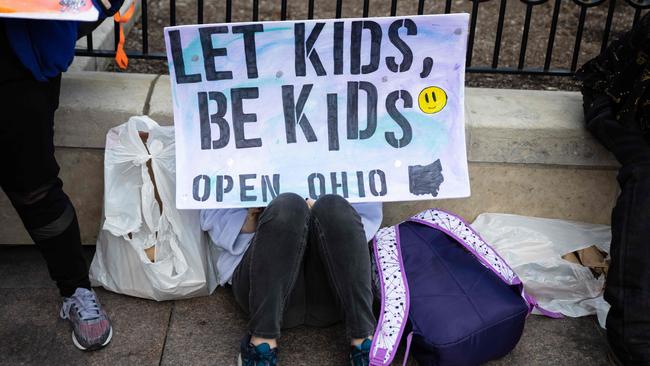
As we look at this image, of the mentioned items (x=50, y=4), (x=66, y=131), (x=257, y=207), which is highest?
(x=50, y=4)

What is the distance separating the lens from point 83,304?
3174mm

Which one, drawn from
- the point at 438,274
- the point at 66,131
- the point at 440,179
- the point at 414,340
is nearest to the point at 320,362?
the point at 414,340

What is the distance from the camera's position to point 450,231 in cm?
333

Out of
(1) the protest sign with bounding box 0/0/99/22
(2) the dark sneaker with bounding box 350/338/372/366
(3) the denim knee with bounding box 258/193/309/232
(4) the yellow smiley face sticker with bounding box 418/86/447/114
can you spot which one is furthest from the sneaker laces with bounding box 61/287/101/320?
(4) the yellow smiley face sticker with bounding box 418/86/447/114

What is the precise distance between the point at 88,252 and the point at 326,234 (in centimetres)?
133

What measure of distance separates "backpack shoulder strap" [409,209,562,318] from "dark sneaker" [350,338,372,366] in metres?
0.58

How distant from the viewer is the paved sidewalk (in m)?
3.12

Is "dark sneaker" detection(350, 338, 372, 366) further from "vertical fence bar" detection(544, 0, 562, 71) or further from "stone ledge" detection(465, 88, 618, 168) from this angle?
"vertical fence bar" detection(544, 0, 562, 71)

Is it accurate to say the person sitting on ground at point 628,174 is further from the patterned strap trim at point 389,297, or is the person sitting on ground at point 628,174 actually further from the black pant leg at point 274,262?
the black pant leg at point 274,262

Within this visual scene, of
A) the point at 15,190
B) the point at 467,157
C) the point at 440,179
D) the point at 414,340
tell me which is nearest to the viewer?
the point at 15,190

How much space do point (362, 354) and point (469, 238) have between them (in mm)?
673

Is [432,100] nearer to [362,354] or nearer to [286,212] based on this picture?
[286,212]

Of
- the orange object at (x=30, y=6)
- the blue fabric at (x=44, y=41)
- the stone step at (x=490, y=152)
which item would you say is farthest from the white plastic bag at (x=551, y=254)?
the orange object at (x=30, y=6)

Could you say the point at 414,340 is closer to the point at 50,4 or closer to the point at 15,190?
the point at 15,190
